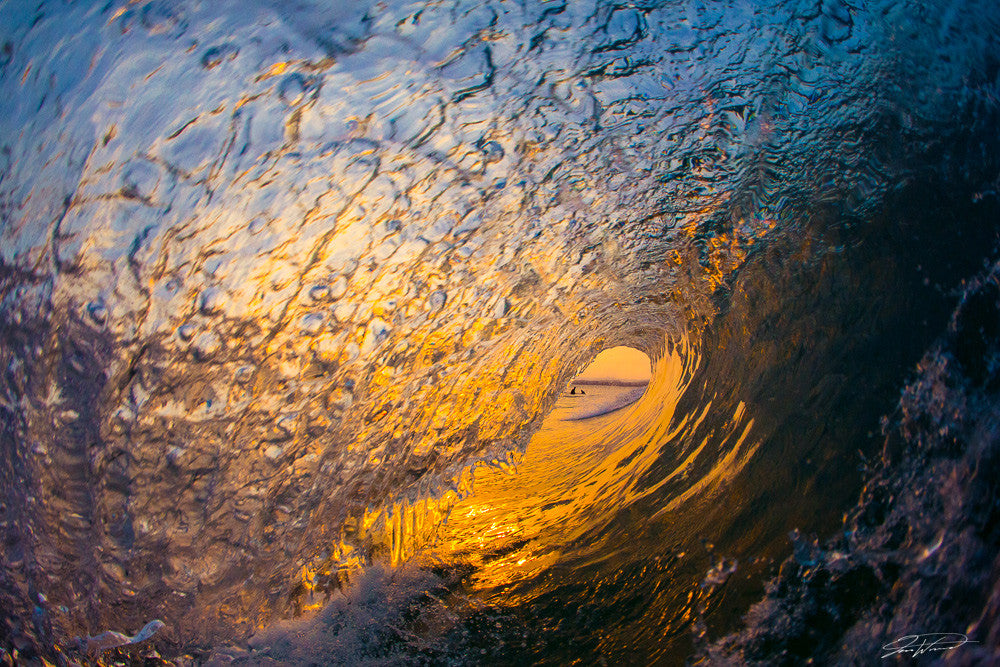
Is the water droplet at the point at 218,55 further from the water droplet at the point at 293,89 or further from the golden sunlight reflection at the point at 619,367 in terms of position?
the golden sunlight reflection at the point at 619,367

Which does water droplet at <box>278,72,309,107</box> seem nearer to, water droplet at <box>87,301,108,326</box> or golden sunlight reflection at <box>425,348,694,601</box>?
water droplet at <box>87,301,108,326</box>

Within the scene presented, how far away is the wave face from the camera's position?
104 cm

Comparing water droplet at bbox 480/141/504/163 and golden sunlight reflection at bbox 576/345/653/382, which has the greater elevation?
water droplet at bbox 480/141/504/163

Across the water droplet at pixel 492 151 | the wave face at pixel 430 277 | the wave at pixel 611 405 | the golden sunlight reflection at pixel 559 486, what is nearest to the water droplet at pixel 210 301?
the wave face at pixel 430 277

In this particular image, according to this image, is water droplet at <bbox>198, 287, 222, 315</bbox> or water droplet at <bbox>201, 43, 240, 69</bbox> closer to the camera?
water droplet at <bbox>201, 43, 240, 69</bbox>

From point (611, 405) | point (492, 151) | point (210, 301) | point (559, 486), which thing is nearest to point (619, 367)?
point (611, 405)

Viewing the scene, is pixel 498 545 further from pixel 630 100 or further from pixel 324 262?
pixel 630 100

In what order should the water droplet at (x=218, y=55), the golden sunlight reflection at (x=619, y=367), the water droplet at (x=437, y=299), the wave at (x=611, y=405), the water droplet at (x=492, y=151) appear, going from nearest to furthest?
the water droplet at (x=218, y=55), the water droplet at (x=492, y=151), the water droplet at (x=437, y=299), the golden sunlight reflection at (x=619, y=367), the wave at (x=611, y=405)

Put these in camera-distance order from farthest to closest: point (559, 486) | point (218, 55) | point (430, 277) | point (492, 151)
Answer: point (559, 486)
point (430, 277)
point (492, 151)
point (218, 55)

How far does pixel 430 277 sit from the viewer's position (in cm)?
144

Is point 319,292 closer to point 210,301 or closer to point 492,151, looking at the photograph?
point 210,301

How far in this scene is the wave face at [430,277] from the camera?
3.41 ft

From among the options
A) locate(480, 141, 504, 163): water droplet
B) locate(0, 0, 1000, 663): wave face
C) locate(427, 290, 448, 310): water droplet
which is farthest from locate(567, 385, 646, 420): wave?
locate(480, 141, 504, 163): water droplet

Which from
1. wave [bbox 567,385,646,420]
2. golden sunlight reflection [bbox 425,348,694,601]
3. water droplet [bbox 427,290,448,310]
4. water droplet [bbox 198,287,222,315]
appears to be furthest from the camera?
wave [bbox 567,385,646,420]
